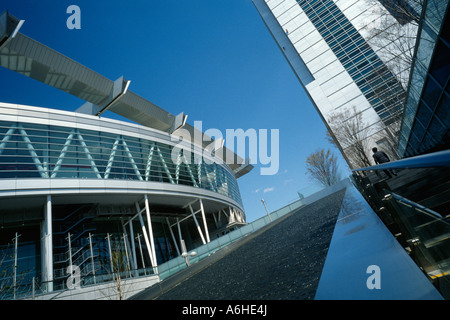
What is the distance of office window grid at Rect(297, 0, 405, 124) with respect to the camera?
93.6 ft

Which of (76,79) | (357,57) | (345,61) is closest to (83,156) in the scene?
(76,79)

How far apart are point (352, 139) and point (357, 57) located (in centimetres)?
1612

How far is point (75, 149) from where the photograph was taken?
19875 millimetres

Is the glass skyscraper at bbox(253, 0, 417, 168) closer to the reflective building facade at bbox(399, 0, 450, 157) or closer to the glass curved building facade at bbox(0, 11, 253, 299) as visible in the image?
the reflective building facade at bbox(399, 0, 450, 157)

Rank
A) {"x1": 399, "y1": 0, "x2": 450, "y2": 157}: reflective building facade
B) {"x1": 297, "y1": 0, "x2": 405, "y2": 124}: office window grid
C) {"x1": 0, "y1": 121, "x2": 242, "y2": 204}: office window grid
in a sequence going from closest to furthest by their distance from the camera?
{"x1": 399, "y1": 0, "x2": 450, "y2": 157}: reflective building facade < {"x1": 0, "y1": 121, "x2": 242, "y2": 204}: office window grid < {"x1": 297, "y1": 0, "x2": 405, "y2": 124}: office window grid

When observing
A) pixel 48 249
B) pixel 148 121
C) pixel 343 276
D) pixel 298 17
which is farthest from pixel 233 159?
pixel 343 276

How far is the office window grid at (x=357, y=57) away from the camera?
28516mm

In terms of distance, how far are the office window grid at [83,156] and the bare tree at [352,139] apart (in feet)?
54.9

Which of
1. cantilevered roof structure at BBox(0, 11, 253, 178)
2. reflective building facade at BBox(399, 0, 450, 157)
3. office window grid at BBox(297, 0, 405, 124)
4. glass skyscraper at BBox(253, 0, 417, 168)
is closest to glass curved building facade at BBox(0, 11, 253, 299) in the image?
cantilevered roof structure at BBox(0, 11, 253, 178)

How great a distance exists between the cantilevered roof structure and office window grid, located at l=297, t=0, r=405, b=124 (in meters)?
23.8

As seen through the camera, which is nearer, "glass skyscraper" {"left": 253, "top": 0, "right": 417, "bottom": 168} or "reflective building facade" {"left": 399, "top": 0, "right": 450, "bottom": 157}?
"reflective building facade" {"left": 399, "top": 0, "right": 450, "bottom": 157}

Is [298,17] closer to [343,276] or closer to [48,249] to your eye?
[48,249]

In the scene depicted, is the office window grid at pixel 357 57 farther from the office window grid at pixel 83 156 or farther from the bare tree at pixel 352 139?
the office window grid at pixel 83 156

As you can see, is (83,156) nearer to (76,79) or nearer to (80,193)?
(80,193)
